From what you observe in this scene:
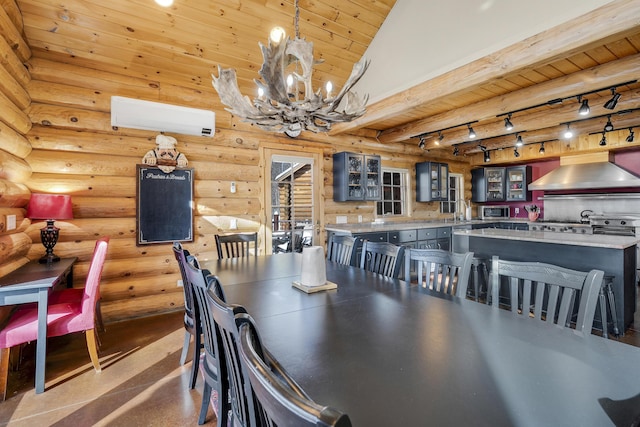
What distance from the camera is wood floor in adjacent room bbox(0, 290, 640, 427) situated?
6.26ft

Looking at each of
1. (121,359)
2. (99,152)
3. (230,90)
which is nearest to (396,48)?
(230,90)

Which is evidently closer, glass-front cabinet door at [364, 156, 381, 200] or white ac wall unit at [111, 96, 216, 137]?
white ac wall unit at [111, 96, 216, 137]

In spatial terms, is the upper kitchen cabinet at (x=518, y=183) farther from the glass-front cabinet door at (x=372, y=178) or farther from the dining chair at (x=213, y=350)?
the dining chair at (x=213, y=350)

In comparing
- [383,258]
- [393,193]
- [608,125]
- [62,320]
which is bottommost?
[62,320]

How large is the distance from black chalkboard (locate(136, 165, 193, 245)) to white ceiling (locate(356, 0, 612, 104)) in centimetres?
276

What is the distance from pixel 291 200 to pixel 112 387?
10.1ft

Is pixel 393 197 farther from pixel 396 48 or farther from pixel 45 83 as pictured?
pixel 45 83

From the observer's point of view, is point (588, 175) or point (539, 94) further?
point (588, 175)

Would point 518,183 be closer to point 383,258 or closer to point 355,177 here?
point 355,177

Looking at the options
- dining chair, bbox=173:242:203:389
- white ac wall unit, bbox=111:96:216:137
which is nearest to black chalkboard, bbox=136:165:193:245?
white ac wall unit, bbox=111:96:216:137

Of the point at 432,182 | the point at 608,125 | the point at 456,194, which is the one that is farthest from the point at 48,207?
the point at 456,194

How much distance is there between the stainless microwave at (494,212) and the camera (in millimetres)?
7359

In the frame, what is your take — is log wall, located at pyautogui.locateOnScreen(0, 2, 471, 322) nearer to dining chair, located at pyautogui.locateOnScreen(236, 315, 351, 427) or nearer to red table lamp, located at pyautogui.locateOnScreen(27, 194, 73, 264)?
red table lamp, located at pyautogui.locateOnScreen(27, 194, 73, 264)

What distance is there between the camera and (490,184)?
7.19 metres
